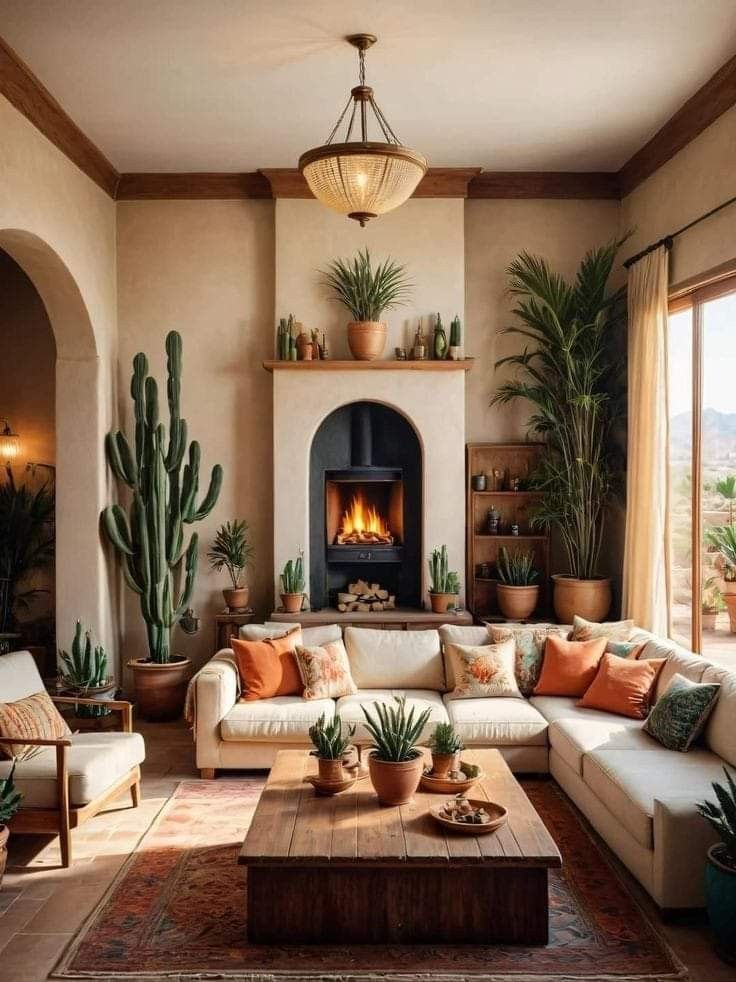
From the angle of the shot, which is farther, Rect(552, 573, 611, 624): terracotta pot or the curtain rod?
Rect(552, 573, 611, 624): terracotta pot

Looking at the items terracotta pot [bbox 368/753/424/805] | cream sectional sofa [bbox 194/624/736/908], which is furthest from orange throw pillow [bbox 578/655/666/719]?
terracotta pot [bbox 368/753/424/805]

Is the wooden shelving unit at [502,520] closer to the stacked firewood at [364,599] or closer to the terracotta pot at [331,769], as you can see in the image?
the stacked firewood at [364,599]

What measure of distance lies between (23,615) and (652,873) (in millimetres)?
5246

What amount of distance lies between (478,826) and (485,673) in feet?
6.48

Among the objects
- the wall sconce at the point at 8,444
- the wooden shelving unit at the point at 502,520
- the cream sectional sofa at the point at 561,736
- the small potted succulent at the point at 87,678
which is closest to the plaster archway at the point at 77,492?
the small potted succulent at the point at 87,678

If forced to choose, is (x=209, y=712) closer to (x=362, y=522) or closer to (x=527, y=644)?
(x=527, y=644)

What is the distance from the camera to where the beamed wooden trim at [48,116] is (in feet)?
15.6

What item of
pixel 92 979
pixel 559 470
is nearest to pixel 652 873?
pixel 92 979

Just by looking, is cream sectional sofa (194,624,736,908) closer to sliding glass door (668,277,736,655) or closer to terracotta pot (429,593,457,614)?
sliding glass door (668,277,736,655)

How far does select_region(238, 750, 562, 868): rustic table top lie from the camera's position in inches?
128


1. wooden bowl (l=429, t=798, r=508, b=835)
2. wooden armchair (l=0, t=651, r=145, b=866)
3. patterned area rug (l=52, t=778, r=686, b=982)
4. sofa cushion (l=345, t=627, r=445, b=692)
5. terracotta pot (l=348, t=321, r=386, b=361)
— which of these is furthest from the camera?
terracotta pot (l=348, t=321, r=386, b=361)

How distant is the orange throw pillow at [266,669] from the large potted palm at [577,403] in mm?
2183

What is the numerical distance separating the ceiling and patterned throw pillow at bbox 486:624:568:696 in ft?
10.3

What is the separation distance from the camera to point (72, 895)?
3723mm
